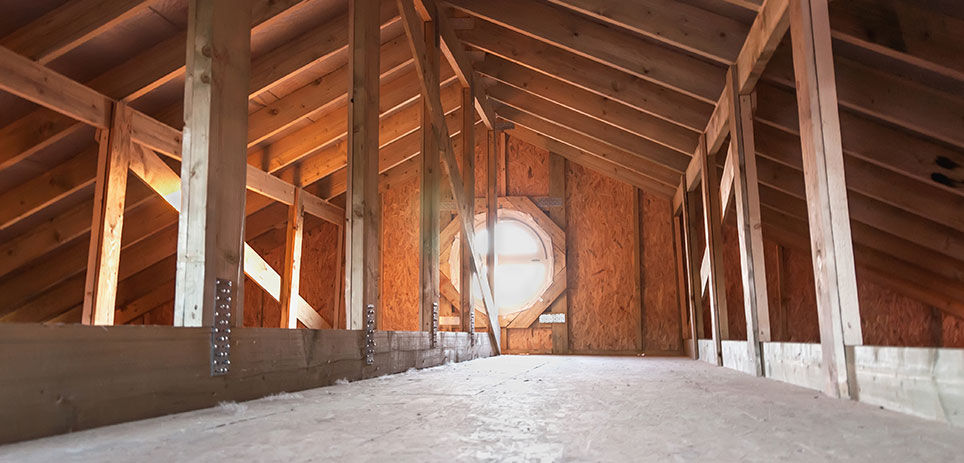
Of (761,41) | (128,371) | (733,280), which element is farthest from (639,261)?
(128,371)

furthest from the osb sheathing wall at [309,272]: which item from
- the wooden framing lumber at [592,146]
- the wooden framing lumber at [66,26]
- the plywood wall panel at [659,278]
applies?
the wooden framing lumber at [66,26]

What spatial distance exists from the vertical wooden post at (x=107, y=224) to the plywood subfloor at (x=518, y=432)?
276 centimetres

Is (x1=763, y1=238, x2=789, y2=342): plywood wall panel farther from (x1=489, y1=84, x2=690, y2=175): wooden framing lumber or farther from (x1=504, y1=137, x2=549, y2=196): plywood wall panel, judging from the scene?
(x1=504, y1=137, x2=549, y2=196): plywood wall panel

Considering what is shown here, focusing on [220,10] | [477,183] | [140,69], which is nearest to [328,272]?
[477,183]

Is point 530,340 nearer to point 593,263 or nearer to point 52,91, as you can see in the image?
point 593,263

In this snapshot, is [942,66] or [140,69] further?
[140,69]

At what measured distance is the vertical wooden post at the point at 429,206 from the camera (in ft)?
17.0

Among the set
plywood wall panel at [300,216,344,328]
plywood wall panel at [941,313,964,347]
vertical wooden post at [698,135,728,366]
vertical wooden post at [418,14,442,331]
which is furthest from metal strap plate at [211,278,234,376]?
plywood wall panel at [941,313,964,347]

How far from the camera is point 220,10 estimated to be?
2322 millimetres

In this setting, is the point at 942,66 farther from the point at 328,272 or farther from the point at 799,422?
the point at 328,272

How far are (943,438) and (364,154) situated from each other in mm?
2883

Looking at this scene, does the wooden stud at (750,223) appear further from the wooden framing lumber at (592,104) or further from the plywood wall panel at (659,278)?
the plywood wall panel at (659,278)

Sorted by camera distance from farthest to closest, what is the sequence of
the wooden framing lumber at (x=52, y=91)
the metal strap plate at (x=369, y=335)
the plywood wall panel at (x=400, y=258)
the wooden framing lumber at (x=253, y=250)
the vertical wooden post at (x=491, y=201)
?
the plywood wall panel at (x=400, y=258), the vertical wooden post at (x=491, y=201), the wooden framing lumber at (x=253, y=250), the wooden framing lumber at (x=52, y=91), the metal strap plate at (x=369, y=335)

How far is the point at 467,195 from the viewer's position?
6.79 meters
